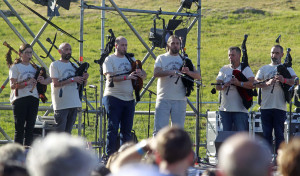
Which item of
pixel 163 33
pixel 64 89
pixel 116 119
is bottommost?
pixel 116 119

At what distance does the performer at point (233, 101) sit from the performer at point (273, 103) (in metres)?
0.28

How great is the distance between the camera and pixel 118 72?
982 cm

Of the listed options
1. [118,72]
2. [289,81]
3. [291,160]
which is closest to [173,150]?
[291,160]

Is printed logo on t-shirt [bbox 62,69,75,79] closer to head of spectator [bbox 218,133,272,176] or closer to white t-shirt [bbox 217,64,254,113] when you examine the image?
white t-shirt [bbox 217,64,254,113]

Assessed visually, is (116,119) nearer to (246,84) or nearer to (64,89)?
(64,89)

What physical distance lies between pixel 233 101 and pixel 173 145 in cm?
677

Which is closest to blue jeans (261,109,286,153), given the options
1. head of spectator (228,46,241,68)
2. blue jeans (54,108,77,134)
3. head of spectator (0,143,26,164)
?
head of spectator (228,46,241,68)

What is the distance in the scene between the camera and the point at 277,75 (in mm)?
10055

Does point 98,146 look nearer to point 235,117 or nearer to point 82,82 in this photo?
point 82,82

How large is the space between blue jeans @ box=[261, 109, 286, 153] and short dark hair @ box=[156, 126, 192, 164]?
6758 millimetres

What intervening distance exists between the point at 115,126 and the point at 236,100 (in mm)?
2043

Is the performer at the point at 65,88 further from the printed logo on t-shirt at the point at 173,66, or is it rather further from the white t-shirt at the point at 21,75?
the printed logo on t-shirt at the point at 173,66

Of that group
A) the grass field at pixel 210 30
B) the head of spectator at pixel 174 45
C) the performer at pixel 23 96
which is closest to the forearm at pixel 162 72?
the head of spectator at pixel 174 45

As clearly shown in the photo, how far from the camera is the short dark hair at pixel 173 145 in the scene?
3.62m
